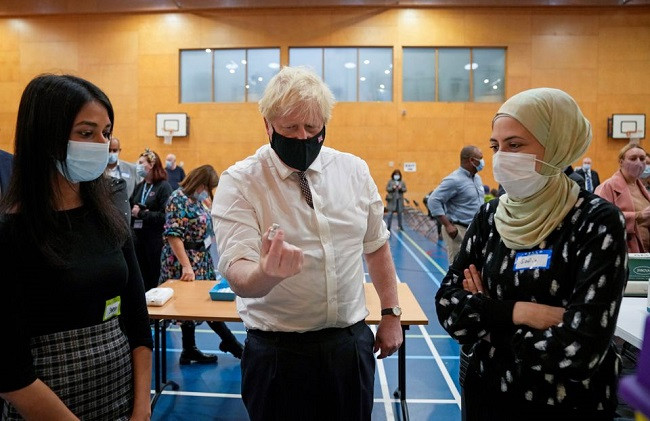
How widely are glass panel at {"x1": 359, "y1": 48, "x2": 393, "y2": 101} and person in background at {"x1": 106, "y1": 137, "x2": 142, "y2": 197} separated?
1256cm

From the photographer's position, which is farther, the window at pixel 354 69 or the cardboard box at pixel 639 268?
the window at pixel 354 69

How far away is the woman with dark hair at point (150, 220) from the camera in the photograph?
17.4ft

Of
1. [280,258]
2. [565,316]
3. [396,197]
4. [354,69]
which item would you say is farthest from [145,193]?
[354,69]

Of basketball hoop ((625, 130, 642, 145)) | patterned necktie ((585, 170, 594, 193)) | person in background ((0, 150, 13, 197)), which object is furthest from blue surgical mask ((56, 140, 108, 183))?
basketball hoop ((625, 130, 642, 145))

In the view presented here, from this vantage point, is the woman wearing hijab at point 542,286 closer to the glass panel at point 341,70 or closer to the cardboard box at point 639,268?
the cardboard box at point 639,268

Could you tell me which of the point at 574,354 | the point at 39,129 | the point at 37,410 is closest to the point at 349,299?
the point at 574,354

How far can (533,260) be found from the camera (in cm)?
163

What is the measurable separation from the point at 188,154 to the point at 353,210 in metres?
16.9

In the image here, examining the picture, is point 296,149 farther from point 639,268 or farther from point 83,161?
point 639,268

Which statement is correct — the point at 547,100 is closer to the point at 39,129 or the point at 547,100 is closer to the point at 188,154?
the point at 39,129

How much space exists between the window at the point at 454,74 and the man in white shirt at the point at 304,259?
1645cm

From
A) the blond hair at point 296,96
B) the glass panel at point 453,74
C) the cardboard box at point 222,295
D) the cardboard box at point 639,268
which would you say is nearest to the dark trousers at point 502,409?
the blond hair at point 296,96

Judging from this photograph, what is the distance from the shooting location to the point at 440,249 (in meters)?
11.3

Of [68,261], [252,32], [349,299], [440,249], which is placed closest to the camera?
[68,261]
